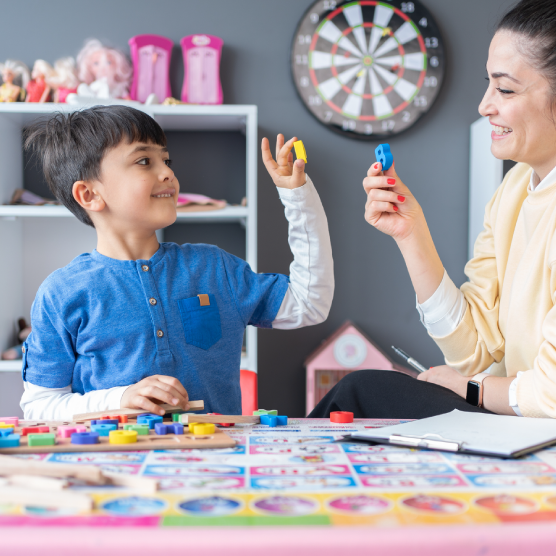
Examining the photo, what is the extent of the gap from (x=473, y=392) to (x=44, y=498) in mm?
761

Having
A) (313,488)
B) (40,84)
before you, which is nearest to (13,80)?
(40,84)

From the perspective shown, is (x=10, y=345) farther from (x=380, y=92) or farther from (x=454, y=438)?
(x=454, y=438)

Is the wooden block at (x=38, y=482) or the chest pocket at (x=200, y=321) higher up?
the chest pocket at (x=200, y=321)

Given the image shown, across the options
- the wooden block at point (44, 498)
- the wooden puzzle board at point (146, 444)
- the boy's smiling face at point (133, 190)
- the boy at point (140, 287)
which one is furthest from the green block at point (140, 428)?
the boy's smiling face at point (133, 190)

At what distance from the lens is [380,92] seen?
7.31ft

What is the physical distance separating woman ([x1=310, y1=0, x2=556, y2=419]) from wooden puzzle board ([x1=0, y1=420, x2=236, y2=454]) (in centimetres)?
44

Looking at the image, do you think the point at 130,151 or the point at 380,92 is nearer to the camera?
the point at 130,151

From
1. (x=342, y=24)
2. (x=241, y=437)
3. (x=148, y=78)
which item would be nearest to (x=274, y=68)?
(x=342, y=24)

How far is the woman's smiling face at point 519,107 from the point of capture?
103cm

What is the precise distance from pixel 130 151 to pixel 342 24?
4.61 ft

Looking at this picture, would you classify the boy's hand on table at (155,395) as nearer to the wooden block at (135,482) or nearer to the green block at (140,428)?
the green block at (140,428)

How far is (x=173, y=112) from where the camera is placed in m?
1.93

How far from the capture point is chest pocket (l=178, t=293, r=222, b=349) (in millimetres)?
1084

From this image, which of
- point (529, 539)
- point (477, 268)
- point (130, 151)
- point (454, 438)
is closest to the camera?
point (529, 539)
